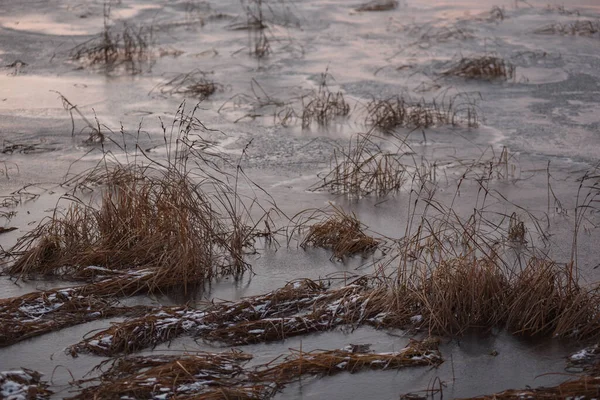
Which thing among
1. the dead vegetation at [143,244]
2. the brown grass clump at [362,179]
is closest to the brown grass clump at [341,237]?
the dead vegetation at [143,244]

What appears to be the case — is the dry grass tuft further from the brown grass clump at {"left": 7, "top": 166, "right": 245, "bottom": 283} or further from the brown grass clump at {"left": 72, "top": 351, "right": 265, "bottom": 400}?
the brown grass clump at {"left": 72, "top": 351, "right": 265, "bottom": 400}

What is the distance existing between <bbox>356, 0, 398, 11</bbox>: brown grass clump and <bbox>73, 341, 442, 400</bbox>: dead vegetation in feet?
38.3

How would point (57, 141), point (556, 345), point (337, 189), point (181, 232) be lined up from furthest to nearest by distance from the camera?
1. point (57, 141)
2. point (337, 189)
3. point (181, 232)
4. point (556, 345)

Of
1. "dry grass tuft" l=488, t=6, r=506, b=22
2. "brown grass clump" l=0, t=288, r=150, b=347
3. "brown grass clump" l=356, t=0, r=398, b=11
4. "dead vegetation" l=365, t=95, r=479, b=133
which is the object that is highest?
"brown grass clump" l=356, t=0, r=398, b=11

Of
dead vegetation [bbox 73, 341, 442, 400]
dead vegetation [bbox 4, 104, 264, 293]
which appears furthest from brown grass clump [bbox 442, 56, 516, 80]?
dead vegetation [bbox 73, 341, 442, 400]

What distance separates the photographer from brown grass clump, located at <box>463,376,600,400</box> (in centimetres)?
425

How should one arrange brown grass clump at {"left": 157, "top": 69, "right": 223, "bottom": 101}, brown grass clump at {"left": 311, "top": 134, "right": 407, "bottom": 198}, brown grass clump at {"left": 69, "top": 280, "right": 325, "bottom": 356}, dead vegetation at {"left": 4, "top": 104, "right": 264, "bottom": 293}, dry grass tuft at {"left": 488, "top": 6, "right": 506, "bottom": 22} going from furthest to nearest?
dry grass tuft at {"left": 488, "top": 6, "right": 506, "bottom": 22}
brown grass clump at {"left": 157, "top": 69, "right": 223, "bottom": 101}
brown grass clump at {"left": 311, "top": 134, "right": 407, "bottom": 198}
dead vegetation at {"left": 4, "top": 104, "right": 264, "bottom": 293}
brown grass clump at {"left": 69, "top": 280, "right": 325, "bottom": 356}

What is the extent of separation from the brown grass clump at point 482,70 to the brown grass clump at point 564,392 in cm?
723

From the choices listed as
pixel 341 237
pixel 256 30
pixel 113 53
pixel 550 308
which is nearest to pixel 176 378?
pixel 550 308

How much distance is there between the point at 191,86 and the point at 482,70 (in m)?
3.63

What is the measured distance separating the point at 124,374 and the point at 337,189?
3.40 metres

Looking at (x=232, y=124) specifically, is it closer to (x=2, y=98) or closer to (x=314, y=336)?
(x=2, y=98)

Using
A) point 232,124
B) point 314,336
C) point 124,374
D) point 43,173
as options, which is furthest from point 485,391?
point 232,124

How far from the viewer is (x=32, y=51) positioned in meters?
12.4
